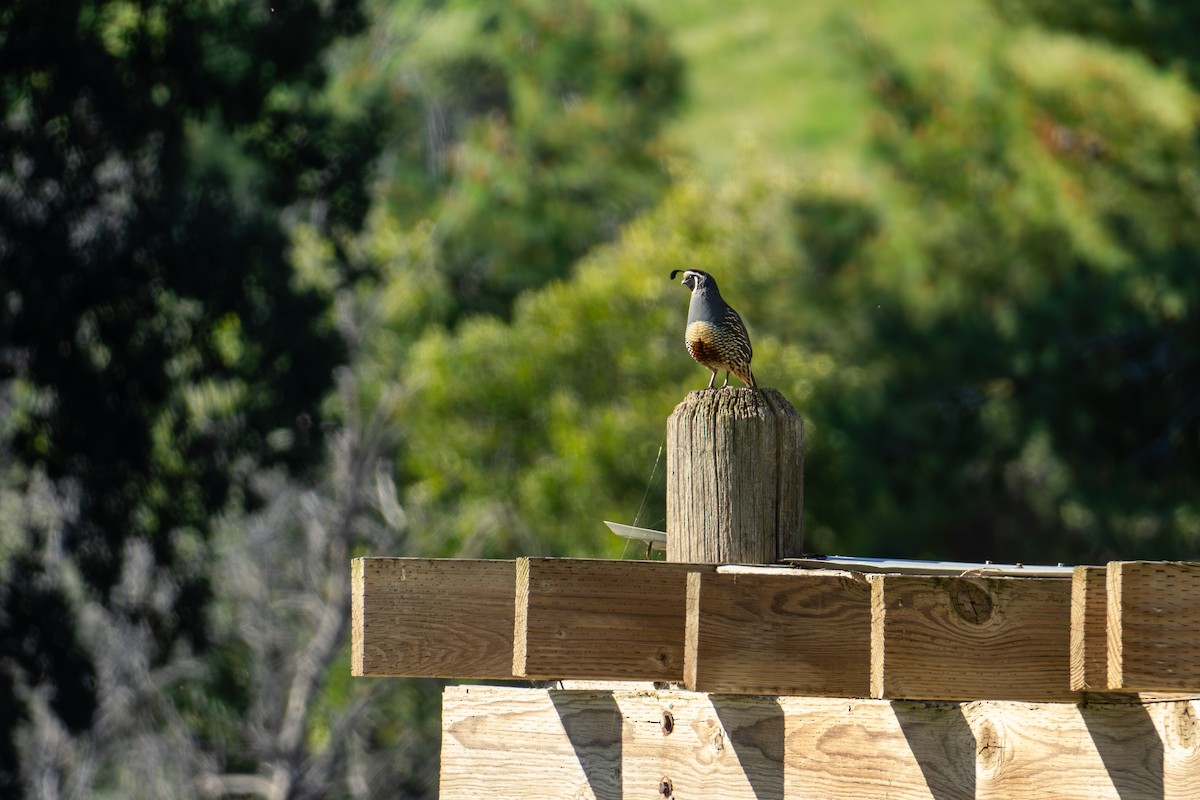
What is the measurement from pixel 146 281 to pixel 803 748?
938cm

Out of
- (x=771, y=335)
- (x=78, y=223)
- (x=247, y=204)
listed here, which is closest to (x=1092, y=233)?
(x=771, y=335)

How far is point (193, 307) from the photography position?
453 inches

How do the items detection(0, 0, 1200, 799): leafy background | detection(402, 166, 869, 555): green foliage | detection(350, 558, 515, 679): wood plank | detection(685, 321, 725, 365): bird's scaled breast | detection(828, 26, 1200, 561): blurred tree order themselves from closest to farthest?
detection(350, 558, 515, 679): wood plank → detection(685, 321, 725, 365): bird's scaled breast → detection(0, 0, 1200, 799): leafy background → detection(828, 26, 1200, 561): blurred tree → detection(402, 166, 869, 555): green foliage

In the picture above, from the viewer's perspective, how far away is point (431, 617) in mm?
2451

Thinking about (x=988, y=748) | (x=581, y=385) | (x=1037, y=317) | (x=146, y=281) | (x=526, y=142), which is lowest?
(x=988, y=748)

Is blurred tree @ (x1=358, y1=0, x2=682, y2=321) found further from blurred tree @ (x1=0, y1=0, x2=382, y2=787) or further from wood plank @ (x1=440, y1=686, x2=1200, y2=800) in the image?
wood plank @ (x1=440, y1=686, x2=1200, y2=800)

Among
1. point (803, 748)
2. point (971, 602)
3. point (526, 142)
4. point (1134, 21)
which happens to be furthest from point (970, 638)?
point (526, 142)

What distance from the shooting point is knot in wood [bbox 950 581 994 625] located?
2.13m

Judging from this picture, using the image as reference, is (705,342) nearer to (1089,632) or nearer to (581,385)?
(1089,632)

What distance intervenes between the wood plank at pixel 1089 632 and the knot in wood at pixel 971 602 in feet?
0.62

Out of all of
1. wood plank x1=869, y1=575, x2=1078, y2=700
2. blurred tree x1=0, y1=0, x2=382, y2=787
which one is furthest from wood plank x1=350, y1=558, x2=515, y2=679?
blurred tree x1=0, y1=0, x2=382, y2=787

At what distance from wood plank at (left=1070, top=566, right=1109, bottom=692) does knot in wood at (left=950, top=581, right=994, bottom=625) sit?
188 millimetres

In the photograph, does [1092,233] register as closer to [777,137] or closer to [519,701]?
[519,701]

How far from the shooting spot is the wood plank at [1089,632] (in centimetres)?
190
